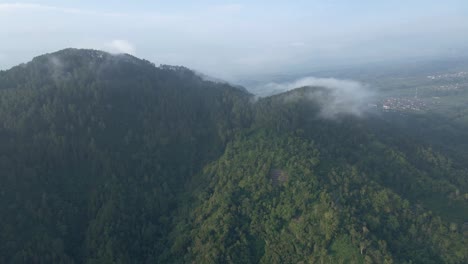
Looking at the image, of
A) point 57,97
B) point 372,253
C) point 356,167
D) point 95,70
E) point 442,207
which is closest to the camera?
point 372,253

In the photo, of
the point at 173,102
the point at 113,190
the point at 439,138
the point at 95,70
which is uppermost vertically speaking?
the point at 95,70

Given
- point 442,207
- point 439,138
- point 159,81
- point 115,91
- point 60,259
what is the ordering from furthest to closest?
1. point 439,138
2. point 159,81
3. point 115,91
4. point 442,207
5. point 60,259

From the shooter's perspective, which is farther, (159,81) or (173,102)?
(159,81)

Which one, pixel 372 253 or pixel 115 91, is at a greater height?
pixel 115 91

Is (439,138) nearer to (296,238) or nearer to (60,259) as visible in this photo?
(296,238)

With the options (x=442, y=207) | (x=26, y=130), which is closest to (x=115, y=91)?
(x=26, y=130)

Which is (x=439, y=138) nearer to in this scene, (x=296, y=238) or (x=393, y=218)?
(x=393, y=218)

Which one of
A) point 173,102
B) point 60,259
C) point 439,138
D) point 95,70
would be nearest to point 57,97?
point 95,70
